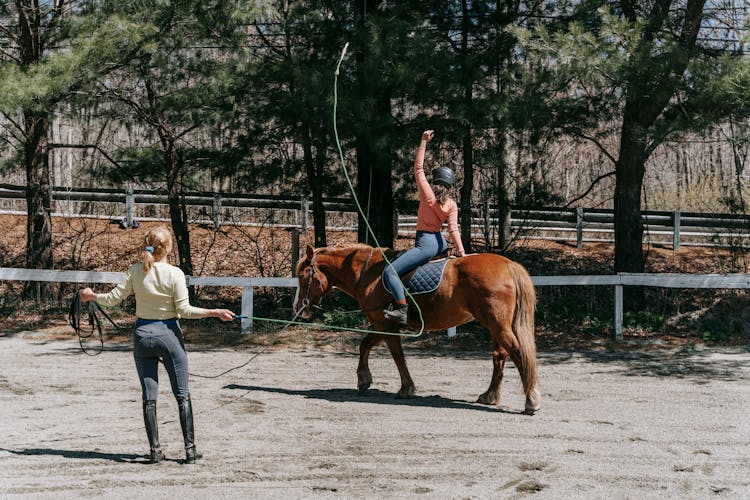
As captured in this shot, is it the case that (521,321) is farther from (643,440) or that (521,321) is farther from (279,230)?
(279,230)

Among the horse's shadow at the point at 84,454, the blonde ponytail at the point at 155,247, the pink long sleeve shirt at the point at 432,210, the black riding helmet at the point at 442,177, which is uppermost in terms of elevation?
the black riding helmet at the point at 442,177

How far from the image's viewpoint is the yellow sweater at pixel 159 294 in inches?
290

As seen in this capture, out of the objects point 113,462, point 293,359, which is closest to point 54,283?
point 293,359

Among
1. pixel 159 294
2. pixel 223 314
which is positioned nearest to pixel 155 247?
pixel 159 294

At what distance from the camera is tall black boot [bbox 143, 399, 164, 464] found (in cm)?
742

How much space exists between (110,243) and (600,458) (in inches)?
701

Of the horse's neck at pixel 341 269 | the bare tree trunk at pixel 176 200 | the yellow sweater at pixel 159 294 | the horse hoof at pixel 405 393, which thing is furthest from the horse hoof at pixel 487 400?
the bare tree trunk at pixel 176 200

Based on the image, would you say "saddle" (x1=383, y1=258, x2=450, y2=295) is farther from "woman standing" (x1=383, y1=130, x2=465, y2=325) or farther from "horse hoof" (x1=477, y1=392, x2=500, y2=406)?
"horse hoof" (x1=477, y1=392, x2=500, y2=406)

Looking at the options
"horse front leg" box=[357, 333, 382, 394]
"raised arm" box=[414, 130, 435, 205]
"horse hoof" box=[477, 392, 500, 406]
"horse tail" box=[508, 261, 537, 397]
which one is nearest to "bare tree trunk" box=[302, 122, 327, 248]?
"horse front leg" box=[357, 333, 382, 394]

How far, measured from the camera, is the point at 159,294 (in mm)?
7348

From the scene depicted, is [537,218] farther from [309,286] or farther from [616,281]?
[309,286]

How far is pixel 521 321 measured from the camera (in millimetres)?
9688

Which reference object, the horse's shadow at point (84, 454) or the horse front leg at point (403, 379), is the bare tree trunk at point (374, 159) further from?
the horse's shadow at point (84, 454)

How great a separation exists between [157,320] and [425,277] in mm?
3795
